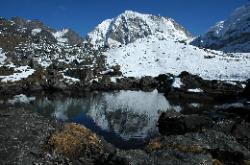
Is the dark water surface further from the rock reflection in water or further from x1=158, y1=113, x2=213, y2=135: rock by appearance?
x1=158, y1=113, x2=213, y2=135: rock

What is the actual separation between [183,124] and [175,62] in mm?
120509

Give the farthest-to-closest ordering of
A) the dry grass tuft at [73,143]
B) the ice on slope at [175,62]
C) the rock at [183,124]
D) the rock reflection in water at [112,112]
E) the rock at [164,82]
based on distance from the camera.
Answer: the ice on slope at [175,62] < the rock at [164,82] < the rock reflection in water at [112,112] < the rock at [183,124] < the dry grass tuft at [73,143]

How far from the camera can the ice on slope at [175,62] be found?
152 metres

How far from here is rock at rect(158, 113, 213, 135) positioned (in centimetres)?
5291

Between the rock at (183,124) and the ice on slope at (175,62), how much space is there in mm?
85791

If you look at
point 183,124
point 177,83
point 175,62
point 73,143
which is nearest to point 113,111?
point 183,124

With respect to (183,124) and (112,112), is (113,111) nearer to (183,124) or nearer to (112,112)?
(112,112)

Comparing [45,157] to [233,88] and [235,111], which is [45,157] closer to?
[235,111]

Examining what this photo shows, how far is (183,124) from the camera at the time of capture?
2122 inches

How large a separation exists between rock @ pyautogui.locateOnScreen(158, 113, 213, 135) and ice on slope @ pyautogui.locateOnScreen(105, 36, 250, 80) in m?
85.8

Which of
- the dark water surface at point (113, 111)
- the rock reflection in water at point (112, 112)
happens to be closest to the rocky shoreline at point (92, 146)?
the dark water surface at point (113, 111)

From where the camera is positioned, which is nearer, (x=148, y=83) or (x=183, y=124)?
(x=183, y=124)

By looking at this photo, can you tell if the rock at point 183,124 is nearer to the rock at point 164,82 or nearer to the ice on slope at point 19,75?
the rock at point 164,82

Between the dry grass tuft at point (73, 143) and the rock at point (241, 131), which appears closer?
the dry grass tuft at point (73, 143)
